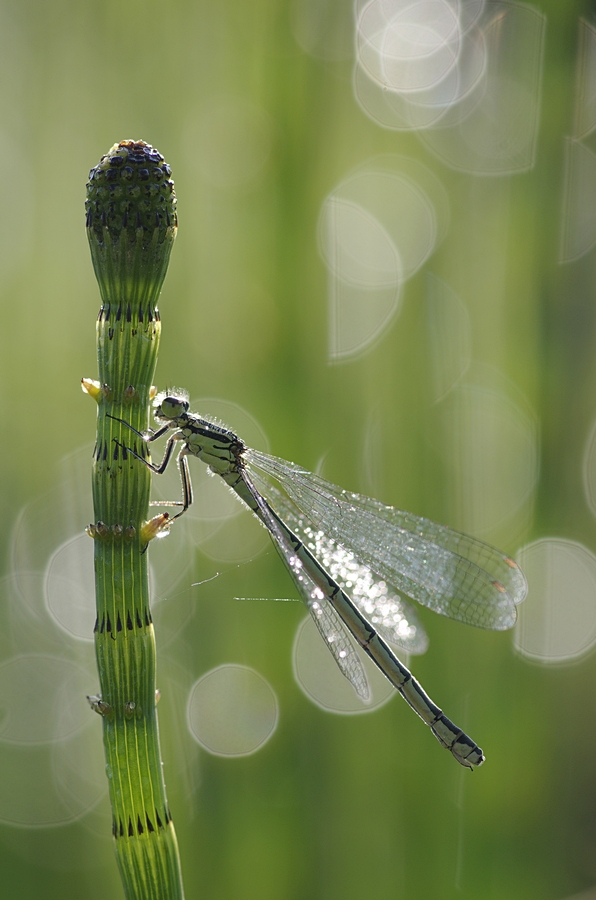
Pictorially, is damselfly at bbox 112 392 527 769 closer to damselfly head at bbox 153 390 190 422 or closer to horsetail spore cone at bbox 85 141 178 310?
damselfly head at bbox 153 390 190 422

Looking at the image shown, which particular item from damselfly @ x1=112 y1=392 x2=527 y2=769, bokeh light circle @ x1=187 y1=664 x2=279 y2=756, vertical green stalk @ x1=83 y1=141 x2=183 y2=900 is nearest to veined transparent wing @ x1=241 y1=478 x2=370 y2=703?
damselfly @ x1=112 y1=392 x2=527 y2=769

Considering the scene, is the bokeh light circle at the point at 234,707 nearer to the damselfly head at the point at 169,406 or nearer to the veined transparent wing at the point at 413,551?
the veined transparent wing at the point at 413,551

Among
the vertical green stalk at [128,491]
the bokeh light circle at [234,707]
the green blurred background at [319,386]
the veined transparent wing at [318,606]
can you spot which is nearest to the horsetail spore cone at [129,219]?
the vertical green stalk at [128,491]

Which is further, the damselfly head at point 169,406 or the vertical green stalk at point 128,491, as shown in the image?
the damselfly head at point 169,406

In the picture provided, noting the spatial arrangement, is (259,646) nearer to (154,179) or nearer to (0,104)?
(154,179)

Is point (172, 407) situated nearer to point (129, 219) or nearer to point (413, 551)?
point (413, 551)

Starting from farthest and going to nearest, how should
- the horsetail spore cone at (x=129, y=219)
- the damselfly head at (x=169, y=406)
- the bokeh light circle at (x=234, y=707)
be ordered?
1. the bokeh light circle at (x=234, y=707)
2. the damselfly head at (x=169, y=406)
3. the horsetail spore cone at (x=129, y=219)
